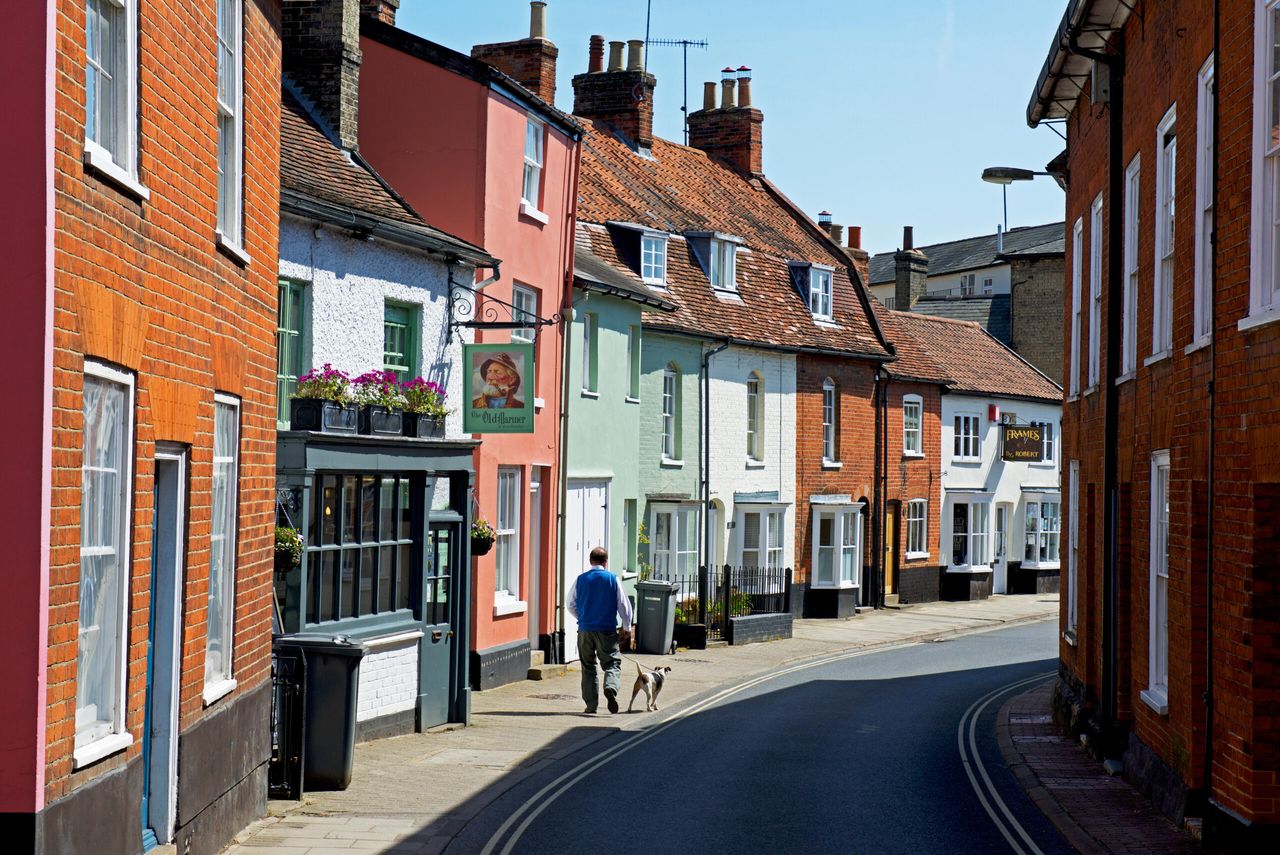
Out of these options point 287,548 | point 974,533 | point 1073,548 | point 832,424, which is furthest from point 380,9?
point 974,533

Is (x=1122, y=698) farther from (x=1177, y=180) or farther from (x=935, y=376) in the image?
(x=935, y=376)

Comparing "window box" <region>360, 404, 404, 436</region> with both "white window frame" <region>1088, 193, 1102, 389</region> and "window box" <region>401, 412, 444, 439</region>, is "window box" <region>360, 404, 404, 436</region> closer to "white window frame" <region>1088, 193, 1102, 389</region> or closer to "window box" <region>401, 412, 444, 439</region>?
"window box" <region>401, 412, 444, 439</region>

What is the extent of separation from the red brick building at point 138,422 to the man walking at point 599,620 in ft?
22.9

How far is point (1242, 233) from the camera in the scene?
34.0 ft

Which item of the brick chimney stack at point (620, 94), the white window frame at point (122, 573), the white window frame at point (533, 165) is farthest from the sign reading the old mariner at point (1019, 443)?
the white window frame at point (122, 573)

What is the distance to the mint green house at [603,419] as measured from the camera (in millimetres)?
25562

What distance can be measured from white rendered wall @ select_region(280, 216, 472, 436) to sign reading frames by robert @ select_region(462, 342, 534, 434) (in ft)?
2.03

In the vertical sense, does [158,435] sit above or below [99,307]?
below

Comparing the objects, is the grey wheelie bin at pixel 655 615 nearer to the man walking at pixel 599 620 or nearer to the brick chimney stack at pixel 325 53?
the man walking at pixel 599 620

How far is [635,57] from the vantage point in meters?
39.1

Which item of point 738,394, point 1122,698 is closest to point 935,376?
point 738,394

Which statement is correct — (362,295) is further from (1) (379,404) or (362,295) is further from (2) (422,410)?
(1) (379,404)

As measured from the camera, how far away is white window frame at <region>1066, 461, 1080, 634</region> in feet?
65.0

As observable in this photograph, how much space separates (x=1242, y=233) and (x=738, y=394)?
24.8 meters
